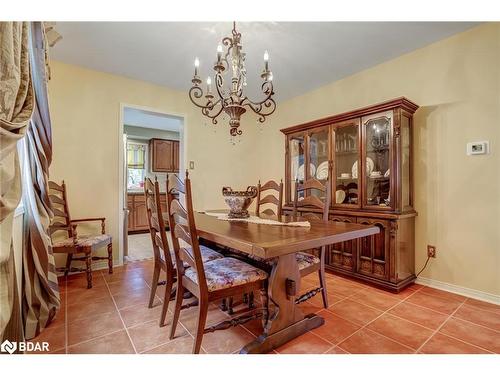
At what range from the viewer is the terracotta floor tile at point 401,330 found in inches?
59.0

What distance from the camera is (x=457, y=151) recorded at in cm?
218

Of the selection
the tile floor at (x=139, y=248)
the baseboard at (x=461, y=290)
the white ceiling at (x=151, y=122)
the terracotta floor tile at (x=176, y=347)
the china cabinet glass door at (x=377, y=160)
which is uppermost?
the white ceiling at (x=151, y=122)

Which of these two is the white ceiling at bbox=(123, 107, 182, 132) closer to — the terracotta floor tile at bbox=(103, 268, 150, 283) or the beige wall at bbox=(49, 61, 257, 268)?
the beige wall at bbox=(49, 61, 257, 268)

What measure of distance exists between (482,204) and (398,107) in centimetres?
109

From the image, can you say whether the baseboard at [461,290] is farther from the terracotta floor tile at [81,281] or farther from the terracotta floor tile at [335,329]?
the terracotta floor tile at [81,281]

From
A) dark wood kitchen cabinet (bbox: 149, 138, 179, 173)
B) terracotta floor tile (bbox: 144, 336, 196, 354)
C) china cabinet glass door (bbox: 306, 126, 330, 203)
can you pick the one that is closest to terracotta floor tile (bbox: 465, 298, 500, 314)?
china cabinet glass door (bbox: 306, 126, 330, 203)

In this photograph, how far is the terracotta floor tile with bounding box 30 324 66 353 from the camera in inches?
56.7

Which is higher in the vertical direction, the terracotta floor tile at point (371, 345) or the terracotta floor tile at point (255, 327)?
the terracotta floor tile at point (371, 345)

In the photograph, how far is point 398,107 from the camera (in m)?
2.22

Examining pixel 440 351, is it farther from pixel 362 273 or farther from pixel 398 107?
pixel 398 107

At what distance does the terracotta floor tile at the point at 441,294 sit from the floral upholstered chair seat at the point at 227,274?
1.75m

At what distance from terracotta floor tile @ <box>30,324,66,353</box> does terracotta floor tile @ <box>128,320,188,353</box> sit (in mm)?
377

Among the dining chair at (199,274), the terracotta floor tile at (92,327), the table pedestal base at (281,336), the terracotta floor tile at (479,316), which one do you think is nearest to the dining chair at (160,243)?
the dining chair at (199,274)
